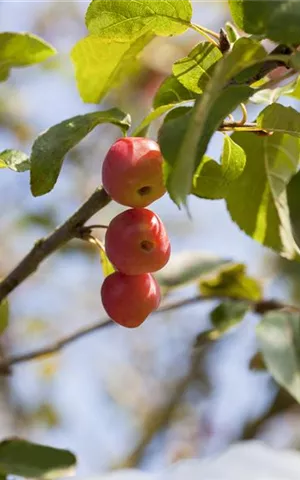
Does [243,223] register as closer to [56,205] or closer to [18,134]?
[56,205]

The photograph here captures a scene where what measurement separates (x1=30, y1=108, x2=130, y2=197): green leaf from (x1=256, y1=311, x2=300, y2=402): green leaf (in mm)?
449

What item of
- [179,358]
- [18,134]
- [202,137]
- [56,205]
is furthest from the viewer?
[179,358]

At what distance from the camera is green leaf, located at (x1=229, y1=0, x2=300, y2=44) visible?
1.65 feet

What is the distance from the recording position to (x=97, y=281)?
276 cm

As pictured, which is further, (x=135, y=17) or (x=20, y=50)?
(x=20, y=50)

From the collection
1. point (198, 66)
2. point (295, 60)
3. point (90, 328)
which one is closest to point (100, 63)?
point (198, 66)

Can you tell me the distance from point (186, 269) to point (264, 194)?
392mm

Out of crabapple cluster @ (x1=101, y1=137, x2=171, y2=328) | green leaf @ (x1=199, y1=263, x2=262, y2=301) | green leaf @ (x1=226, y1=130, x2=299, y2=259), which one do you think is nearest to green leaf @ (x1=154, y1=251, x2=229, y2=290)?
green leaf @ (x1=199, y1=263, x2=262, y2=301)

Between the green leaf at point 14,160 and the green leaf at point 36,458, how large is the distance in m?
0.34

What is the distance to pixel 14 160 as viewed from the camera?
643 mm

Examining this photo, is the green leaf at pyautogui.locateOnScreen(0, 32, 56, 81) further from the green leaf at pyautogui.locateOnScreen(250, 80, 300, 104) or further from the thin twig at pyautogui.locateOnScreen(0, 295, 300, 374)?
the thin twig at pyautogui.locateOnScreen(0, 295, 300, 374)

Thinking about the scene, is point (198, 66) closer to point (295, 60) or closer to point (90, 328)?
point (295, 60)

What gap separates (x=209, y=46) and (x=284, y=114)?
8 centimetres

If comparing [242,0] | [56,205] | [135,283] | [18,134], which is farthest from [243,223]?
[18,134]
